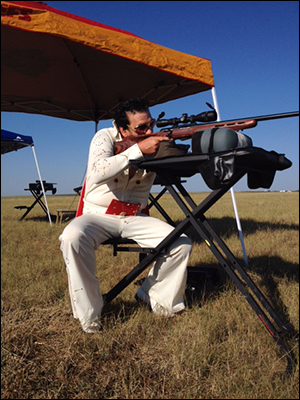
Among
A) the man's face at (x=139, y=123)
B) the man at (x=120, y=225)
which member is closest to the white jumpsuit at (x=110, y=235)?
the man at (x=120, y=225)

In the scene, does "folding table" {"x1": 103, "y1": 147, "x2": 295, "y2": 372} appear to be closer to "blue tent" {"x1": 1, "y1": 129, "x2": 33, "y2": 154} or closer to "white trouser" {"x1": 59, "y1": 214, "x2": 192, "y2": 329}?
"white trouser" {"x1": 59, "y1": 214, "x2": 192, "y2": 329}

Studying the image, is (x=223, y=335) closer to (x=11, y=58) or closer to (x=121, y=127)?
(x=121, y=127)

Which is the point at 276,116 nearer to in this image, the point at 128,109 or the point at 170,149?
the point at 170,149

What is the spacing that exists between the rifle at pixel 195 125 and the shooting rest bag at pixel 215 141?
0.26 m

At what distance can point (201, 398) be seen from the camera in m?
1.38

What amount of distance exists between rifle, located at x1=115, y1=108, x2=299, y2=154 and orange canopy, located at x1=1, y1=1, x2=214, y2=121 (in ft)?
4.35

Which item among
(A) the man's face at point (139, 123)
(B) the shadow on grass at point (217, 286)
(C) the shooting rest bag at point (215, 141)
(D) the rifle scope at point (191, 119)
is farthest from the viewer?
(A) the man's face at point (139, 123)

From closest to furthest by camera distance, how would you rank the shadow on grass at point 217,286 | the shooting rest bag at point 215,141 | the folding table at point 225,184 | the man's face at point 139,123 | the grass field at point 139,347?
the grass field at point 139,347 → the folding table at point 225,184 → the shooting rest bag at point 215,141 → the shadow on grass at point 217,286 → the man's face at point 139,123

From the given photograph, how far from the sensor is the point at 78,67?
14.7 ft

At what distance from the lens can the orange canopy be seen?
2.76 metres

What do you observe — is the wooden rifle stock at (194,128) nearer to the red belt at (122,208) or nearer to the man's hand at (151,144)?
the man's hand at (151,144)

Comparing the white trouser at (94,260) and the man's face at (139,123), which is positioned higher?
the man's face at (139,123)

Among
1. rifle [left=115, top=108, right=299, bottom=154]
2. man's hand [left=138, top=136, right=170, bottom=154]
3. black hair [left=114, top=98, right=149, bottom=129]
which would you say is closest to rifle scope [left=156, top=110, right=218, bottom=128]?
rifle [left=115, top=108, right=299, bottom=154]

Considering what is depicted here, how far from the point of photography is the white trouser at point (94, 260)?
2012mm
